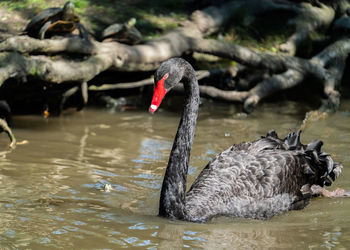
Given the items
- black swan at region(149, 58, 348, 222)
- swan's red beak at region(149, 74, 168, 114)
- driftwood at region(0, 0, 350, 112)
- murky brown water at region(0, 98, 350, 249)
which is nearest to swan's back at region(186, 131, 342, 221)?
black swan at region(149, 58, 348, 222)

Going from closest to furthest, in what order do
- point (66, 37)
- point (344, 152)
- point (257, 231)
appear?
point (257, 231) < point (344, 152) < point (66, 37)

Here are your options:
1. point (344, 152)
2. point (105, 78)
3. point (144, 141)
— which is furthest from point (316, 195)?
point (105, 78)

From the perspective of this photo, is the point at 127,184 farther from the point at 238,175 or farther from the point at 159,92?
the point at 159,92

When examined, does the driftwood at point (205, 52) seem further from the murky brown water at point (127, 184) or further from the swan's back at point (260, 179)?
the swan's back at point (260, 179)

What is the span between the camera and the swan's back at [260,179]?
488 centimetres

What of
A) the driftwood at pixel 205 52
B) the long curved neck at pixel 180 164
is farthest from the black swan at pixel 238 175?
the driftwood at pixel 205 52

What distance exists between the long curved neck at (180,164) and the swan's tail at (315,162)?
1.31 m

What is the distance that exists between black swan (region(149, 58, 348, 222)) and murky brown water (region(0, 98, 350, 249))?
0.38ft

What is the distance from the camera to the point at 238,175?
204 inches

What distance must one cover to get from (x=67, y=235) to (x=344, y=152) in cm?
380

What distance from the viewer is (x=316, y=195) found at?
5711mm

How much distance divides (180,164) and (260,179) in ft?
2.82

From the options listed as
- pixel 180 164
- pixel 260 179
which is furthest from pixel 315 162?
pixel 180 164

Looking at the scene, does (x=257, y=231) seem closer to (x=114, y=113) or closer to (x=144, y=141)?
(x=144, y=141)
